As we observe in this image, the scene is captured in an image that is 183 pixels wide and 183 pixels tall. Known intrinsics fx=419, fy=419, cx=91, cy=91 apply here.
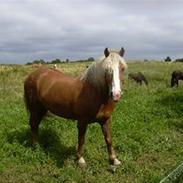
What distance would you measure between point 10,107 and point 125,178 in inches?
254

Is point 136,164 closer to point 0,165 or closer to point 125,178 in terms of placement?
point 125,178

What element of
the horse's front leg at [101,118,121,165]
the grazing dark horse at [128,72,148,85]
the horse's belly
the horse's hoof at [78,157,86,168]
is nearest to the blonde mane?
the horse's belly

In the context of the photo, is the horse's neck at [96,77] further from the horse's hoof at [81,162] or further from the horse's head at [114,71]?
the horse's hoof at [81,162]

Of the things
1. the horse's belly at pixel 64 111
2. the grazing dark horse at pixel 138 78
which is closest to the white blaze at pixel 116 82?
the horse's belly at pixel 64 111

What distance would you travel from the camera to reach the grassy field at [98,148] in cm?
743

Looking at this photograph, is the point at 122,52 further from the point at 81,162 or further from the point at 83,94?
the point at 81,162

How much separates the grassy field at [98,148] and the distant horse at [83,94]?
1.37 feet

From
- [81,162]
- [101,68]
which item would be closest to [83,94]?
[101,68]

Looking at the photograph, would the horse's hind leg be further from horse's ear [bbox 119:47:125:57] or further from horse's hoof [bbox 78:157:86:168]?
horse's ear [bbox 119:47:125:57]

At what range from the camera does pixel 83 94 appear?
7.69 metres

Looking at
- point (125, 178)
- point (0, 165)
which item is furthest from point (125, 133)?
point (0, 165)

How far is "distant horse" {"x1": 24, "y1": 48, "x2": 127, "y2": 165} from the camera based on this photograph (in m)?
6.90

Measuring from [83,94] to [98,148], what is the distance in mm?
1659

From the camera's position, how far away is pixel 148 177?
7156mm
